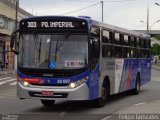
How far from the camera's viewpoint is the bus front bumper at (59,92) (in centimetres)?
A: 1487

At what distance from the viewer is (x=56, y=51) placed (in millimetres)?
15055

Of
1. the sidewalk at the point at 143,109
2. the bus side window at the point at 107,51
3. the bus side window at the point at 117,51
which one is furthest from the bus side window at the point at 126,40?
the sidewalk at the point at 143,109

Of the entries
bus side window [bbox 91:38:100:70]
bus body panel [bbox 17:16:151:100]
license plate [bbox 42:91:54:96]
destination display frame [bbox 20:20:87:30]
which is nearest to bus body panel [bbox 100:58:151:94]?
bus body panel [bbox 17:16:151:100]

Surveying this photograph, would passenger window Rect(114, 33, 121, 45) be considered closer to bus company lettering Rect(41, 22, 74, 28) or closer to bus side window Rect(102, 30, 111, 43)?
bus side window Rect(102, 30, 111, 43)

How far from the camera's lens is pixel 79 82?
49.2ft

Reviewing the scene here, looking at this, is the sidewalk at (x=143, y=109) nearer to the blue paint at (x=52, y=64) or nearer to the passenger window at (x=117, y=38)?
the blue paint at (x=52, y=64)

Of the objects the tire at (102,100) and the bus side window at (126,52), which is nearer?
the tire at (102,100)

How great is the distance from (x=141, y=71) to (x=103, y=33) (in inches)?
288

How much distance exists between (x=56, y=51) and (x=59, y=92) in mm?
1209

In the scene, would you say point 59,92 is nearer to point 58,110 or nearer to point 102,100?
point 58,110

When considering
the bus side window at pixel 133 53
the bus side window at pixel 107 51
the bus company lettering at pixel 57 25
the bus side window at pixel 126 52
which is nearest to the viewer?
the bus company lettering at pixel 57 25

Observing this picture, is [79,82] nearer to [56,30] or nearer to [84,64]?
[84,64]

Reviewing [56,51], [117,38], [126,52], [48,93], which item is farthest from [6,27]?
[48,93]

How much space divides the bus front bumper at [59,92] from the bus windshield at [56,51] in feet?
2.03
